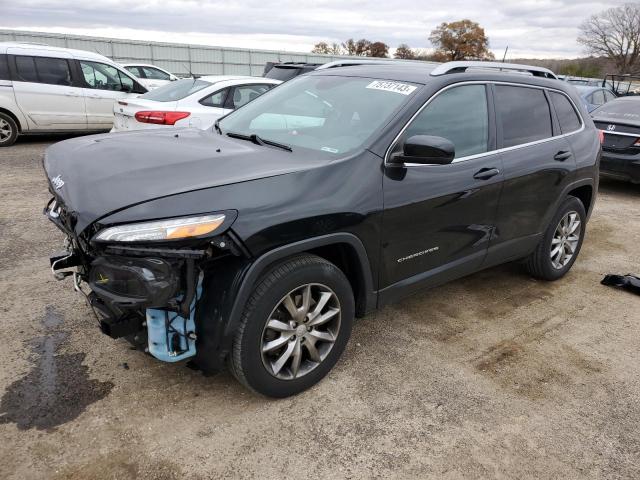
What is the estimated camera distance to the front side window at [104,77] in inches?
397

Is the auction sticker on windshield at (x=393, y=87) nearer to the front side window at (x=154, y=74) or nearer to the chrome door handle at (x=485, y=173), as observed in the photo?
the chrome door handle at (x=485, y=173)

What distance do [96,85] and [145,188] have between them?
29.5ft

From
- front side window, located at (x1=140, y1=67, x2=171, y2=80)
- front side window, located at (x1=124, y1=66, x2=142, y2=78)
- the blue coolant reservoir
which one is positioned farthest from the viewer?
front side window, located at (x1=140, y1=67, x2=171, y2=80)

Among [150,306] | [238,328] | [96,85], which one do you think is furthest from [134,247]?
[96,85]

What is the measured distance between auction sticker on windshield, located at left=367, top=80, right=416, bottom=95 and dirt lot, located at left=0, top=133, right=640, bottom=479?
161 centimetres

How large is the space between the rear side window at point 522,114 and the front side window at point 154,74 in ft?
44.2

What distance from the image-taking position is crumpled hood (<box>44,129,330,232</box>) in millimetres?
2391

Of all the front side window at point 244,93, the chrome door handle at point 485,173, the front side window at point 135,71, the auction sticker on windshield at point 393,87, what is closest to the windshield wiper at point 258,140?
the auction sticker on windshield at point 393,87

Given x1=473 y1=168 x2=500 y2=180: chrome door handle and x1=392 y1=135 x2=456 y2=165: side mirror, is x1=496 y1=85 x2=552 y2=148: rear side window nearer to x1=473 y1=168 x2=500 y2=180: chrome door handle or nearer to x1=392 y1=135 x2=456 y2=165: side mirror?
x1=473 y1=168 x2=500 y2=180: chrome door handle

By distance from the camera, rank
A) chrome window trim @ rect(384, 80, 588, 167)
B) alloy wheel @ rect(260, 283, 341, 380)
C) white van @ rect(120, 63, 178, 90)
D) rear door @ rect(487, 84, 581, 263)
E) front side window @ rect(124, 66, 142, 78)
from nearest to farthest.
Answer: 1. alloy wheel @ rect(260, 283, 341, 380)
2. chrome window trim @ rect(384, 80, 588, 167)
3. rear door @ rect(487, 84, 581, 263)
4. white van @ rect(120, 63, 178, 90)
5. front side window @ rect(124, 66, 142, 78)

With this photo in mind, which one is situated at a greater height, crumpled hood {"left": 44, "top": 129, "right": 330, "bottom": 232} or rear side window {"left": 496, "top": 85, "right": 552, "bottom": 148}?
rear side window {"left": 496, "top": 85, "right": 552, "bottom": 148}

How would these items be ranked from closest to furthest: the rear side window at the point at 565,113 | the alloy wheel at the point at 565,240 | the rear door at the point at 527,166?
1. the rear door at the point at 527,166
2. the rear side window at the point at 565,113
3. the alloy wheel at the point at 565,240

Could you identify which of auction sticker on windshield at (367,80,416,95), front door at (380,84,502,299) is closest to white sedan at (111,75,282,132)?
auction sticker on windshield at (367,80,416,95)

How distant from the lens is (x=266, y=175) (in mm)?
2598
